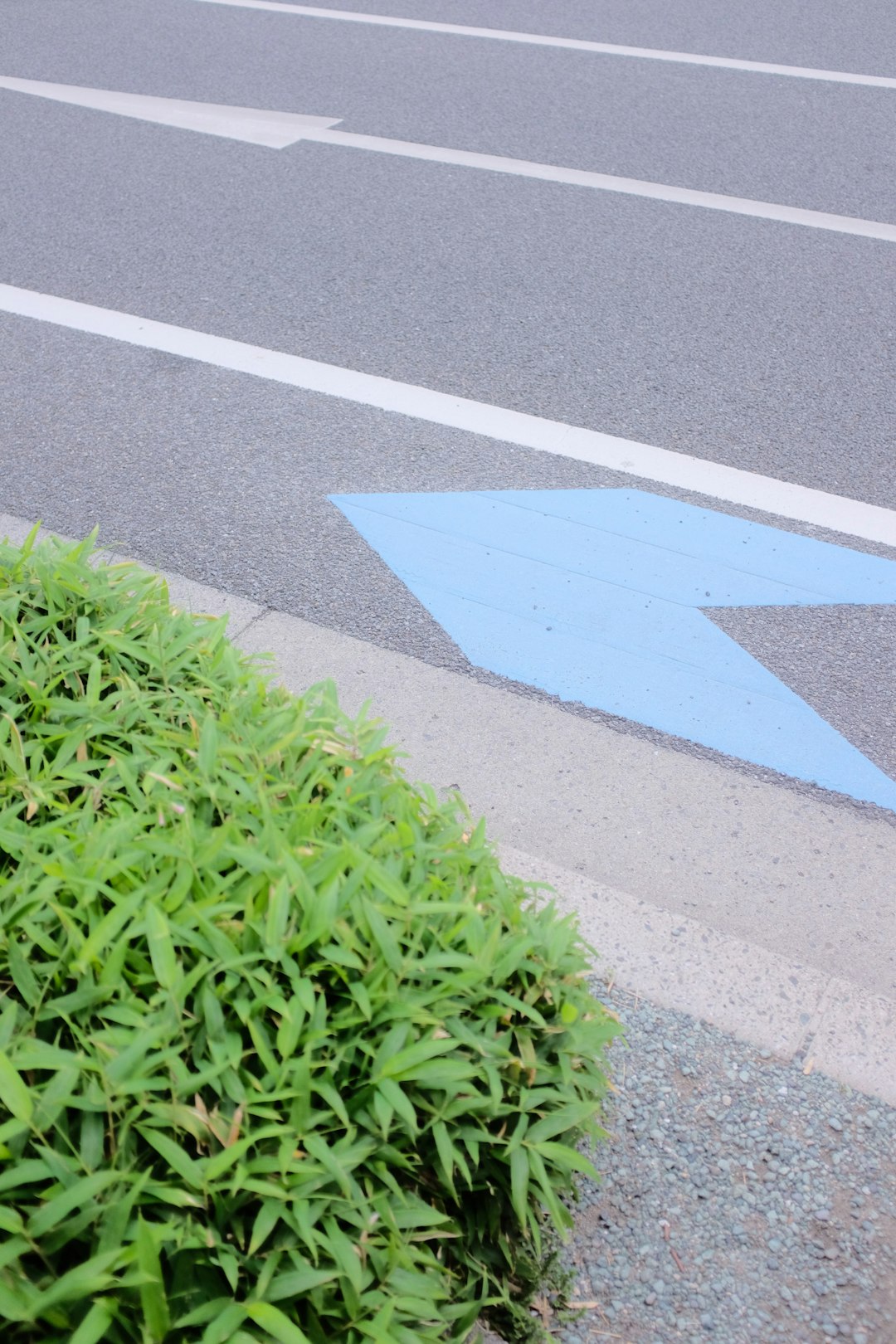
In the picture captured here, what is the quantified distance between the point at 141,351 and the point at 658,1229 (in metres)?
4.39

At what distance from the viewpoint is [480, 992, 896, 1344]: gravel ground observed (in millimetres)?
1974

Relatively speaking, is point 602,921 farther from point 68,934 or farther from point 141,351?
Result: point 141,351

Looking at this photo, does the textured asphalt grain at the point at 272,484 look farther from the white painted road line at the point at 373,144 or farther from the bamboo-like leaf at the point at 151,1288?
the white painted road line at the point at 373,144

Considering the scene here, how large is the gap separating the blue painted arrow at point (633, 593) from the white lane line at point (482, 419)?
17cm

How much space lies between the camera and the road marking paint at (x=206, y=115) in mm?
7562

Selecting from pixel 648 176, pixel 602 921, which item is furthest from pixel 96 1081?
pixel 648 176

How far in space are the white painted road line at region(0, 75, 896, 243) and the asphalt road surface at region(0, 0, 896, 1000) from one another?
8 centimetres

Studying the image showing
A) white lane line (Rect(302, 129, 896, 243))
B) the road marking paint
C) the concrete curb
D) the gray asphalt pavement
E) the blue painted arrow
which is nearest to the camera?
the concrete curb

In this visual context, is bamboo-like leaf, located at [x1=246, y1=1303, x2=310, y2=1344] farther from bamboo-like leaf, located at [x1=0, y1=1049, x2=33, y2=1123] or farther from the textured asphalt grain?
the textured asphalt grain

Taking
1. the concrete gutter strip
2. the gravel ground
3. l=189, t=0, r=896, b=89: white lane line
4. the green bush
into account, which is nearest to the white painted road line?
l=189, t=0, r=896, b=89: white lane line

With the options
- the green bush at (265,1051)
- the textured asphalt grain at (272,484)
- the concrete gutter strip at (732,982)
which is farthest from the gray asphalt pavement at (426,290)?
the green bush at (265,1051)

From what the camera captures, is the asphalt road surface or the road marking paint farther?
the road marking paint

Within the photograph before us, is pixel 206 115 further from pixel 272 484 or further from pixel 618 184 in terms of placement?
pixel 272 484

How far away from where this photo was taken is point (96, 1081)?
154 cm
